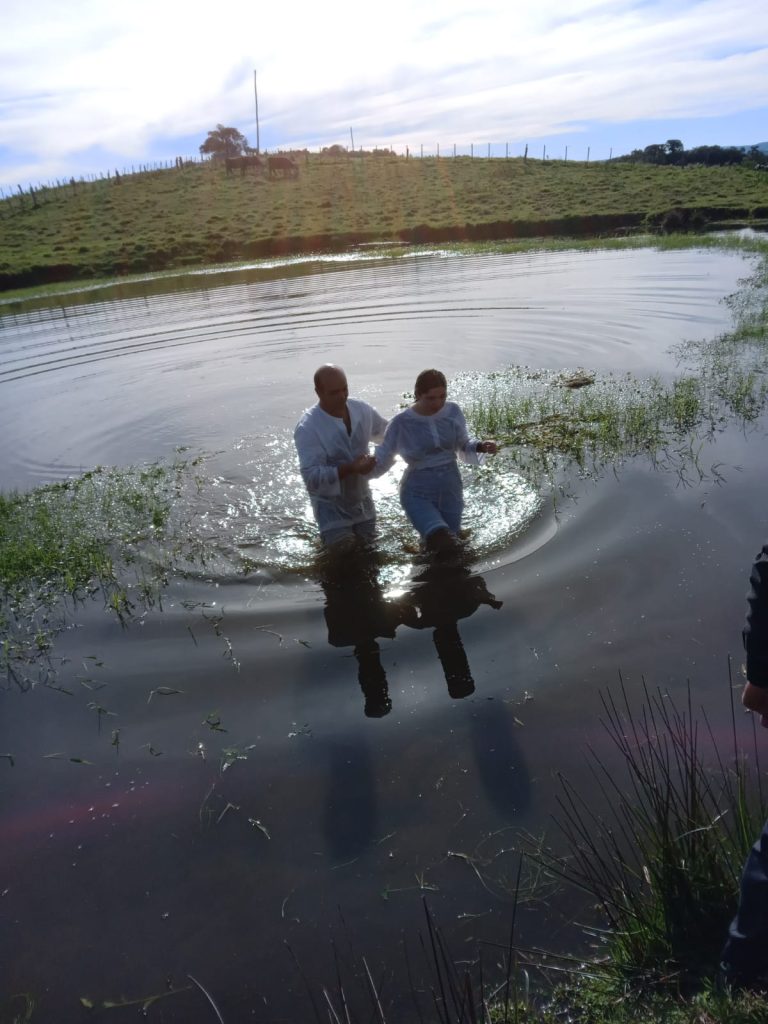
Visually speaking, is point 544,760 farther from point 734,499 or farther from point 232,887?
point 734,499

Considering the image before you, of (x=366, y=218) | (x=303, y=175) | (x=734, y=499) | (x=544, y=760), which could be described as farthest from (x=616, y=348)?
(x=303, y=175)

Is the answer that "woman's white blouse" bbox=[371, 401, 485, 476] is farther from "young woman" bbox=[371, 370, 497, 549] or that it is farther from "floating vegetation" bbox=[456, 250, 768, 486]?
"floating vegetation" bbox=[456, 250, 768, 486]

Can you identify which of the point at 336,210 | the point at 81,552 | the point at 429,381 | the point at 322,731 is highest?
the point at 336,210

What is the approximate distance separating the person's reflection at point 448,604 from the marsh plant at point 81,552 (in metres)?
2.52

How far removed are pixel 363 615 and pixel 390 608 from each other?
25 centimetres

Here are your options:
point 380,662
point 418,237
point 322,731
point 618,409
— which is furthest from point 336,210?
point 322,731

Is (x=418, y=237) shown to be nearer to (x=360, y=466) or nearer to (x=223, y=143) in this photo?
(x=360, y=466)

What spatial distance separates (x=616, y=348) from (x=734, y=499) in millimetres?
8163

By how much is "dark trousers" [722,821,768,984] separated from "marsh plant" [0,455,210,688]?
5184mm

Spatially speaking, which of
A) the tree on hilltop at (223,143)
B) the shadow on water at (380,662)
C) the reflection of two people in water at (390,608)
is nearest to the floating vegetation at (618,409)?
the reflection of two people in water at (390,608)

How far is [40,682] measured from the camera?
596 centimetres

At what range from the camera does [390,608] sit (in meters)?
6.59

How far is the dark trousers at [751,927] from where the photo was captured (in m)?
2.52

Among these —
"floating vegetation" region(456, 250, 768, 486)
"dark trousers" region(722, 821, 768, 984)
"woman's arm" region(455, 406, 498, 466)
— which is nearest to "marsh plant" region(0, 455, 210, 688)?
"woman's arm" region(455, 406, 498, 466)
